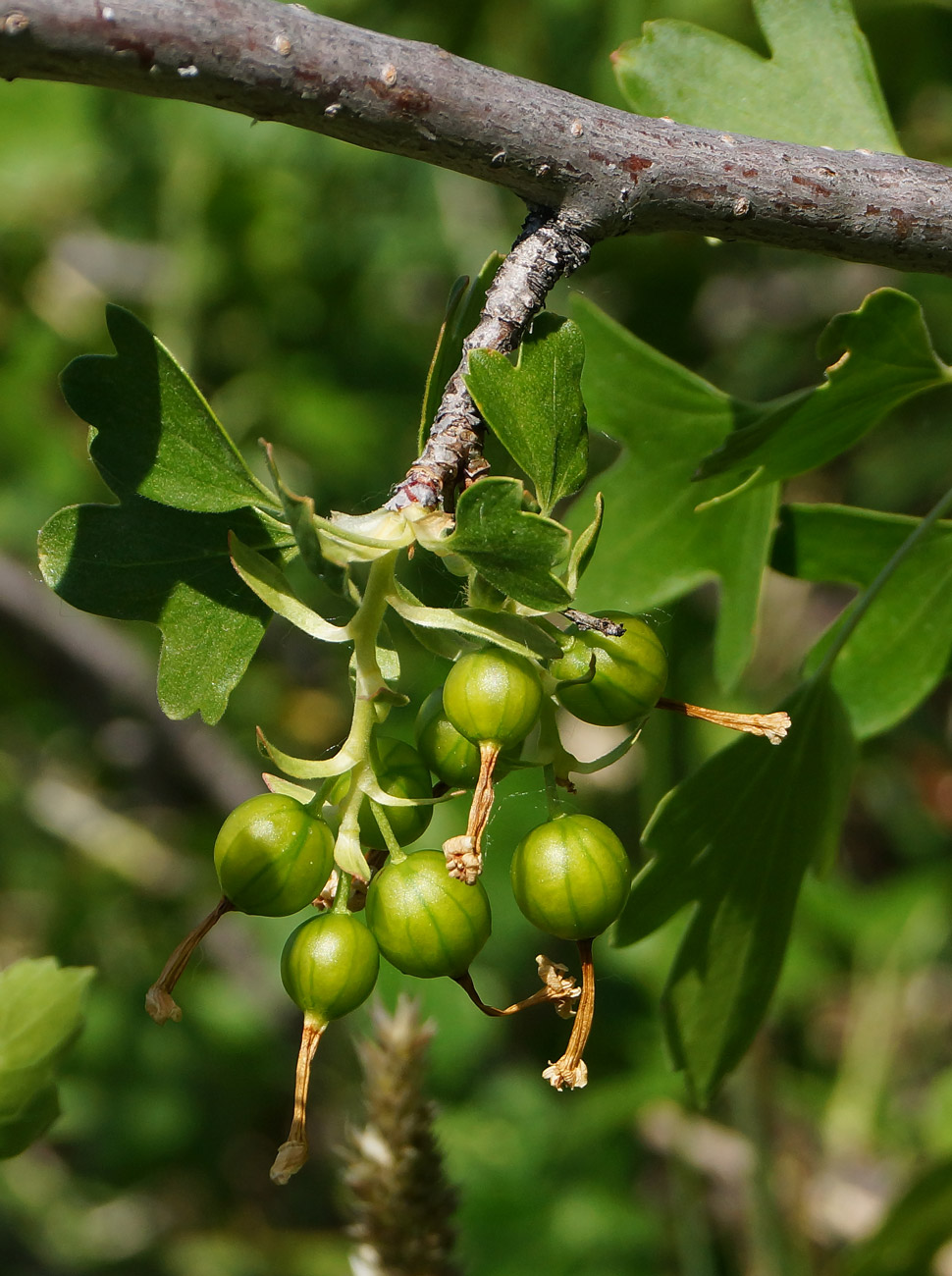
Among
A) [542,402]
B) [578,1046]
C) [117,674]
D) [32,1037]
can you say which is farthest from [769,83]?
[117,674]

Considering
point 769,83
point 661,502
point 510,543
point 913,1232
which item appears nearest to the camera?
point 510,543

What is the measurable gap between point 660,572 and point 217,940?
2429 millimetres

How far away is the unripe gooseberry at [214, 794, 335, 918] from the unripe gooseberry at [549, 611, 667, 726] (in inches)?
9.5

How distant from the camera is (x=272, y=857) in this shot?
0.91 m

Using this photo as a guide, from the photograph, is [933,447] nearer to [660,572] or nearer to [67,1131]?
[660,572]

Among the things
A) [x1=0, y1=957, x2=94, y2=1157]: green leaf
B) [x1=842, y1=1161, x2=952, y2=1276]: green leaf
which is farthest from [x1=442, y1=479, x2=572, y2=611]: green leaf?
[x1=842, y1=1161, x2=952, y2=1276]: green leaf

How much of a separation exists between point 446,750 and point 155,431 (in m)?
0.39

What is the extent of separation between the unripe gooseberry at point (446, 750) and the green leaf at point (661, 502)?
51cm

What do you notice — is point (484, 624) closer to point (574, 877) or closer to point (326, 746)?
point (574, 877)

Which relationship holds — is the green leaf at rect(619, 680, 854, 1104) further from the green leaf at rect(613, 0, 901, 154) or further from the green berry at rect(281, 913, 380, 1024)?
the green leaf at rect(613, 0, 901, 154)

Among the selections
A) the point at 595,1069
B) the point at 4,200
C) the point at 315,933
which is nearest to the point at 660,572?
the point at 315,933

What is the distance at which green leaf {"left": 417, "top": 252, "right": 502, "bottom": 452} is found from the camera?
108 cm

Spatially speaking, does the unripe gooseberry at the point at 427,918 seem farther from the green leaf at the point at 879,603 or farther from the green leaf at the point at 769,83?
the green leaf at the point at 769,83

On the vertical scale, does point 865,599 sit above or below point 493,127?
below
